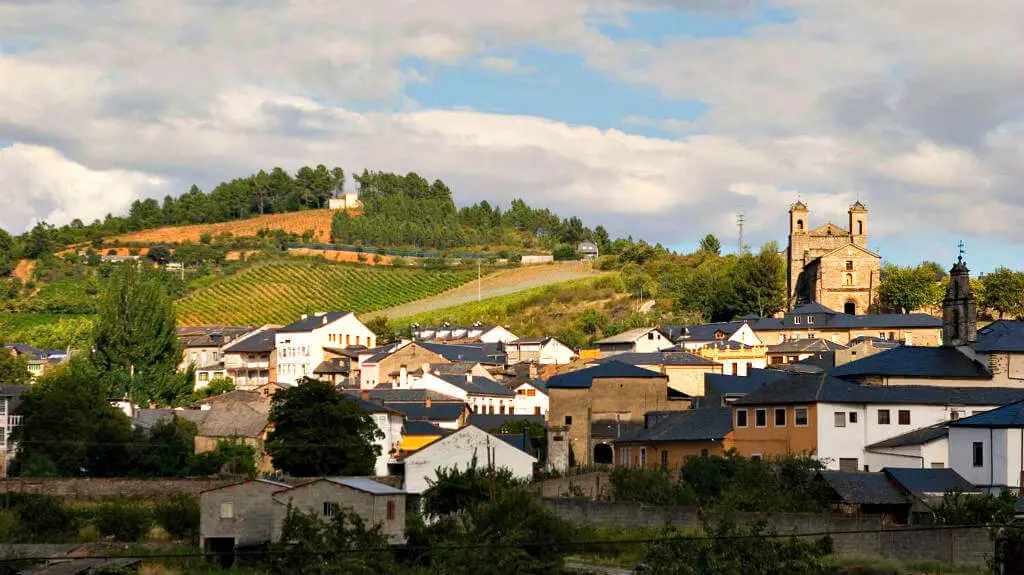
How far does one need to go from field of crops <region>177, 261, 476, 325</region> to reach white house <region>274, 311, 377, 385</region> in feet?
74.5

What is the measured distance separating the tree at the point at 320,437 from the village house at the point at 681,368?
58.4ft

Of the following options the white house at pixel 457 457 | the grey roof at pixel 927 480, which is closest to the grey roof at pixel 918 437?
the grey roof at pixel 927 480

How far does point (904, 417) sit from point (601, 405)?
655 inches

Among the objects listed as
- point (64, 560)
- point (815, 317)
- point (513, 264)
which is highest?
point (513, 264)

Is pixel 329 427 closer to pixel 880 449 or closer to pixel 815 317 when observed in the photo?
pixel 880 449

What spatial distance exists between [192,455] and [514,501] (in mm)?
29635

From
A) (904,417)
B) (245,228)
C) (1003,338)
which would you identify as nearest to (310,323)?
(1003,338)

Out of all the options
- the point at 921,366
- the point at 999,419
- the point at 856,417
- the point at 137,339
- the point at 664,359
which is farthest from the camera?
the point at 137,339

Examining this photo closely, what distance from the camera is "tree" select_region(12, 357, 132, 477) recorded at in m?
69.5

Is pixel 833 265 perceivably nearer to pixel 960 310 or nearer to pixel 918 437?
pixel 960 310

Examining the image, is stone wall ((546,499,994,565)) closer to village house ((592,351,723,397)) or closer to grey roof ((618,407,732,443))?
grey roof ((618,407,732,443))

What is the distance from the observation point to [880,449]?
186 feet

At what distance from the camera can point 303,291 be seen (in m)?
146

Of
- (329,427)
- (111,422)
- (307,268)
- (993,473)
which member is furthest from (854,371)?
(307,268)
